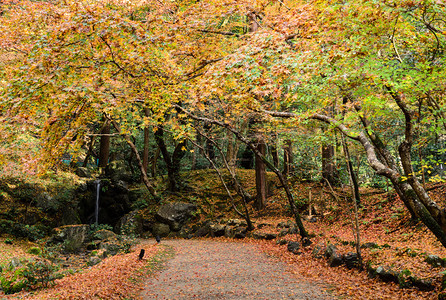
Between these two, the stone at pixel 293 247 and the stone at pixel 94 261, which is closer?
the stone at pixel 293 247

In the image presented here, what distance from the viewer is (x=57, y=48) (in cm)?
534

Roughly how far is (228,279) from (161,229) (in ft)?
35.4

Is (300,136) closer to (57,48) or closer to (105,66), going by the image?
(105,66)

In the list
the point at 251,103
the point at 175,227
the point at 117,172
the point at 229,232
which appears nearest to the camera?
the point at 251,103

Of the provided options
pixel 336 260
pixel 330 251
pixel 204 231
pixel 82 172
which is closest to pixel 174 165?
pixel 204 231

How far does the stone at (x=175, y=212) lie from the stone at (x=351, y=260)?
38.7 feet

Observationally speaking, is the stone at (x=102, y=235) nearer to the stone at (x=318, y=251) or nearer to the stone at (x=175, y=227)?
the stone at (x=175, y=227)

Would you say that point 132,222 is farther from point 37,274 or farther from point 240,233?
point 37,274

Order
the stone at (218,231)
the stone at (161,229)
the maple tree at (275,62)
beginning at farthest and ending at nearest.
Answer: the stone at (161,229) < the stone at (218,231) < the maple tree at (275,62)

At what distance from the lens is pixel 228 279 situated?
7.96m

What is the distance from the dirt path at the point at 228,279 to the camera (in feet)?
21.9

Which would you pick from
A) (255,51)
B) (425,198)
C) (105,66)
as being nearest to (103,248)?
(105,66)

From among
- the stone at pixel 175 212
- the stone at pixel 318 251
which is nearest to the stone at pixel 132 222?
the stone at pixel 175 212

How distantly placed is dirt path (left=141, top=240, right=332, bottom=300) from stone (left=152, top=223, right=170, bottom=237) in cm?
636
